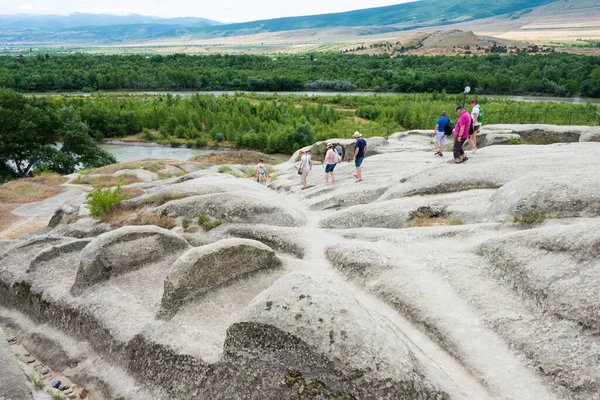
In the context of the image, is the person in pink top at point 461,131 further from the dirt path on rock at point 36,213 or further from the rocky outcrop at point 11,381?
the dirt path on rock at point 36,213

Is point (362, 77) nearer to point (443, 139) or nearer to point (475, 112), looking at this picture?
point (443, 139)

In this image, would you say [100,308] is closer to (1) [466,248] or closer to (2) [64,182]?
(1) [466,248]

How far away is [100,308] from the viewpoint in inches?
562

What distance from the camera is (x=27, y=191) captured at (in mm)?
37594

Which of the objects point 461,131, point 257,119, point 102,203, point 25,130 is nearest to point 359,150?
point 461,131

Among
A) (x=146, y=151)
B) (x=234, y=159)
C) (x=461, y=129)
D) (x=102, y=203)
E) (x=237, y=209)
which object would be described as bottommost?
(x=146, y=151)

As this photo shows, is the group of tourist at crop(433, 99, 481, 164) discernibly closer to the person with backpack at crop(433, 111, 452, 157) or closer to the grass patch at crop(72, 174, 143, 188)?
the person with backpack at crop(433, 111, 452, 157)

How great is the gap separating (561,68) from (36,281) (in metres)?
137

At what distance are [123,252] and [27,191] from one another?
2684cm

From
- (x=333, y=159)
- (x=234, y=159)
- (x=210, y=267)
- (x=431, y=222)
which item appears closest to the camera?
(x=210, y=267)

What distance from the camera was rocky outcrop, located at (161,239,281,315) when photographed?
517 inches

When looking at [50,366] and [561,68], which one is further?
[561,68]

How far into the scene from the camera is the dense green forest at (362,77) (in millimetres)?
114938

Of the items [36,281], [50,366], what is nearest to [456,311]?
[50,366]
